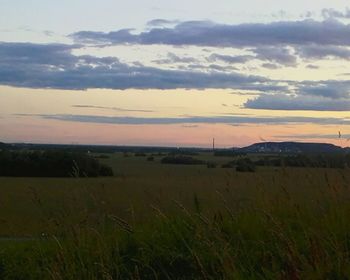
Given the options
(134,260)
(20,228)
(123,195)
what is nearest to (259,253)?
(134,260)

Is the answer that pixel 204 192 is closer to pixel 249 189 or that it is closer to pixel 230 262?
pixel 249 189

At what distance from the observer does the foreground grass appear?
6.93 meters

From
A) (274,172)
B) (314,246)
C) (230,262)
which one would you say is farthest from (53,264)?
(274,172)

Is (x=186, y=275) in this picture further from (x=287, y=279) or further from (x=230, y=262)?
(x=287, y=279)

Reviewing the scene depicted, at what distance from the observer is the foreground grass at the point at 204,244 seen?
6926 mm

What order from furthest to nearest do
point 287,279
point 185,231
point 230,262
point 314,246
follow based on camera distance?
point 185,231
point 230,262
point 314,246
point 287,279

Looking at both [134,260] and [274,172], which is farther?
[274,172]

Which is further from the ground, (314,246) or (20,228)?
(314,246)

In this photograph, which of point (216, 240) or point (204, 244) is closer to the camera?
point (204, 244)

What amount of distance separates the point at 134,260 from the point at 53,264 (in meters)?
0.93

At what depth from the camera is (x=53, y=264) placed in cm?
799

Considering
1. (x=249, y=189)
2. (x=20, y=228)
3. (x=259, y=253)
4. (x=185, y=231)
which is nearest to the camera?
(x=259, y=253)

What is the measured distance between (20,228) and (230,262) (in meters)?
11.4

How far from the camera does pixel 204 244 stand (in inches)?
300
